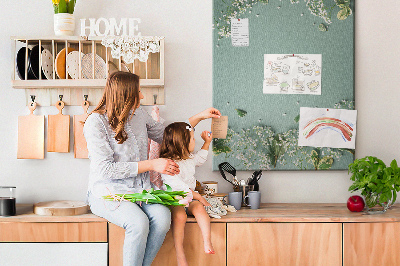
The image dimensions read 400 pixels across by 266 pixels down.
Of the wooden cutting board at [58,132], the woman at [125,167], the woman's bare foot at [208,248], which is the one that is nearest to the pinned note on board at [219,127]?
the woman at [125,167]

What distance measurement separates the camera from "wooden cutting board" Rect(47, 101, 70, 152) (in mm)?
2297

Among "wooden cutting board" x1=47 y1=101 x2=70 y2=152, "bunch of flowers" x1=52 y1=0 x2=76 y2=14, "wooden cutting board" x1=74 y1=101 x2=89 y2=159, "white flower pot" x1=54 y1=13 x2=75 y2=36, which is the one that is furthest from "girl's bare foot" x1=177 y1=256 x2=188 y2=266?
"bunch of flowers" x1=52 y1=0 x2=76 y2=14

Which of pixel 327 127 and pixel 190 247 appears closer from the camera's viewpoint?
pixel 190 247

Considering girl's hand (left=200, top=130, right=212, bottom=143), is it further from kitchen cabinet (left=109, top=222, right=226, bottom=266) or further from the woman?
kitchen cabinet (left=109, top=222, right=226, bottom=266)

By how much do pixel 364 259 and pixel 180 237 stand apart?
3.03 feet

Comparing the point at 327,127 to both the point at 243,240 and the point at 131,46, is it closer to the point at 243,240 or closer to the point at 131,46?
the point at 243,240

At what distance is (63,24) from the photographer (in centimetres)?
215

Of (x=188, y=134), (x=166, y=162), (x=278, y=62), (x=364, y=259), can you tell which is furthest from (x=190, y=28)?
(x=364, y=259)

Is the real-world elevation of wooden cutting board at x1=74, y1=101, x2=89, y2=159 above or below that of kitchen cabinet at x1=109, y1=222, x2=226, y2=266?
above

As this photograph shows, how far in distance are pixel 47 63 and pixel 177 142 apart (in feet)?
2.96

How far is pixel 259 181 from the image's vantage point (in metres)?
2.35

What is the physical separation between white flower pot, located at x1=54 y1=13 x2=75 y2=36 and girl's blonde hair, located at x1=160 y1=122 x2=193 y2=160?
0.83 m

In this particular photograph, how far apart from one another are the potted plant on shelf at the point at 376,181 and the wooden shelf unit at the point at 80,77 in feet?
3.96

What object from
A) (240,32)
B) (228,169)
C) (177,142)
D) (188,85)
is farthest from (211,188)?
(240,32)
